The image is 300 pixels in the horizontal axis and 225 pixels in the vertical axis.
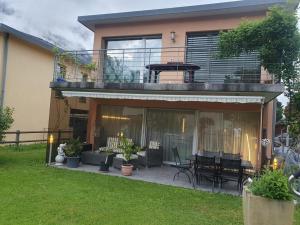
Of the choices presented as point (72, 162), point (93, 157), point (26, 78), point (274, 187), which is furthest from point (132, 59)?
point (274, 187)

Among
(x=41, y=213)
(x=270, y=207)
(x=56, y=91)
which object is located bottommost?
Result: (x=41, y=213)

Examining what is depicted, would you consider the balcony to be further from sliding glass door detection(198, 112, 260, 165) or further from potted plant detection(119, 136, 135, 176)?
potted plant detection(119, 136, 135, 176)

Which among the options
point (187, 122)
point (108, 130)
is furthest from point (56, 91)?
point (187, 122)

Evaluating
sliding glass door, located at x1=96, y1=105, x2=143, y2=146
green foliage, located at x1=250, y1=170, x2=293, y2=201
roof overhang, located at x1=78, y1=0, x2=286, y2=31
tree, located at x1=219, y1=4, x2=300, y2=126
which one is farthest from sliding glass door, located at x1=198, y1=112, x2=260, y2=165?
green foliage, located at x1=250, y1=170, x2=293, y2=201

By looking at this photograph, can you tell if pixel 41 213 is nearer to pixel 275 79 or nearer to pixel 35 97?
pixel 275 79

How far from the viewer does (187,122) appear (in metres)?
16.2

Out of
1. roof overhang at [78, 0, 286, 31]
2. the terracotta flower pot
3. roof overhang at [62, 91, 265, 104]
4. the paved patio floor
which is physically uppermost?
roof overhang at [78, 0, 286, 31]

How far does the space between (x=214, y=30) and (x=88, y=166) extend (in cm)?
944

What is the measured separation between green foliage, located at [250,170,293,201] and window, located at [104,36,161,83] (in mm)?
10277

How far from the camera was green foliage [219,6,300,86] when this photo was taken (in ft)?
38.1

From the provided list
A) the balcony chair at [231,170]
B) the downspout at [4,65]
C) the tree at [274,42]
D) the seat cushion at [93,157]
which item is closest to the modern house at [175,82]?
the tree at [274,42]

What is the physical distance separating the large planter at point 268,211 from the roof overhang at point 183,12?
34.7 ft

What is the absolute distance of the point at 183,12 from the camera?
15602mm

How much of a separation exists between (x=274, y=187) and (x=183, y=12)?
1128 centimetres
